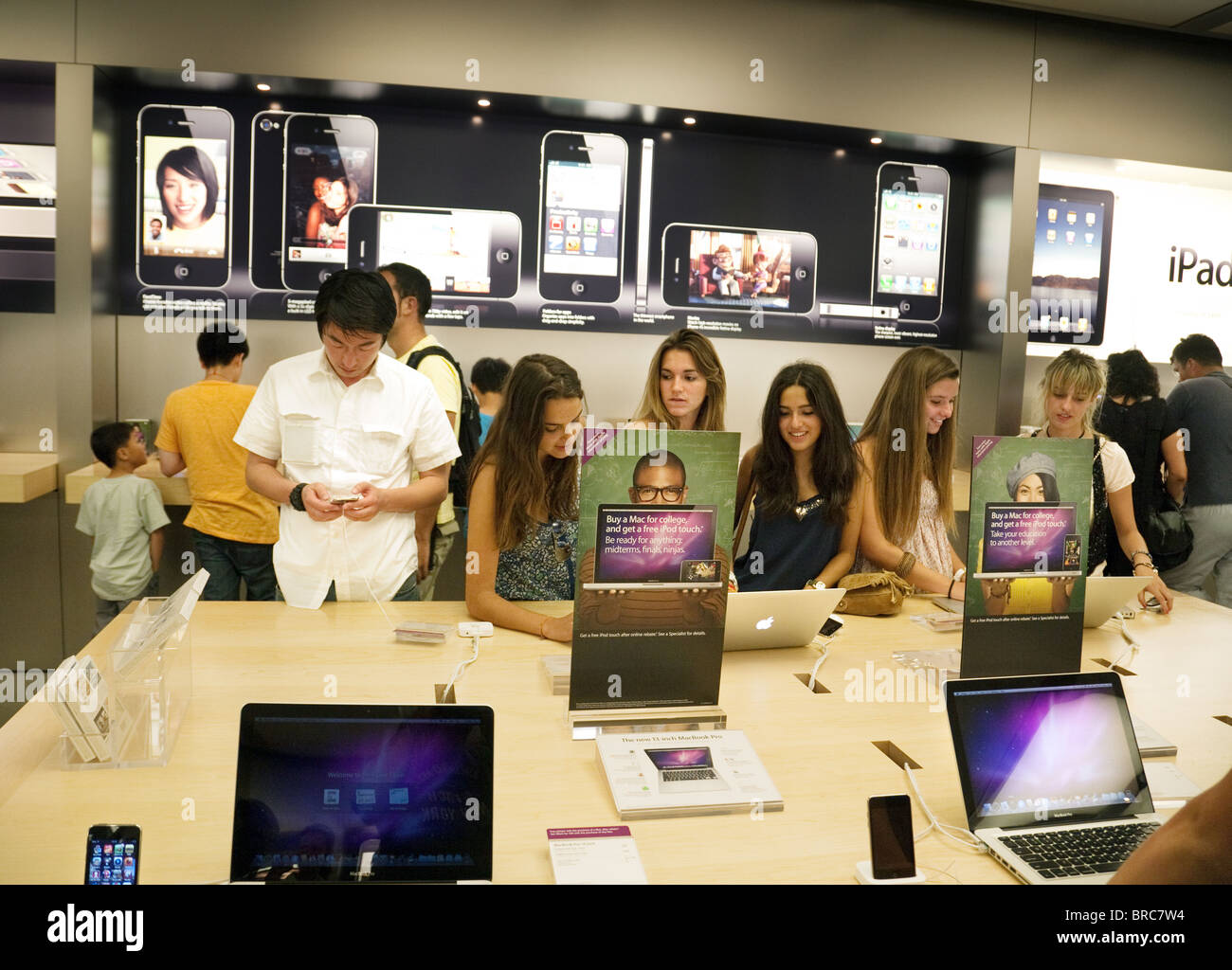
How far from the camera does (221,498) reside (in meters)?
3.68

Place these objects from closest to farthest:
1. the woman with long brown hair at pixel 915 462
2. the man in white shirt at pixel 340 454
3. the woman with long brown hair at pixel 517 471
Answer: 1. the woman with long brown hair at pixel 517 471
2. the man in white shirt at pixel 340 454
3. the woman with long brown hair at pixel 915 462

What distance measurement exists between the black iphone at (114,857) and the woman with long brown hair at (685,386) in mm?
2229

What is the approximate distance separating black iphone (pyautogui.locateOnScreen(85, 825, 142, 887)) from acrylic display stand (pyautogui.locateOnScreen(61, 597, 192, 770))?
44cm

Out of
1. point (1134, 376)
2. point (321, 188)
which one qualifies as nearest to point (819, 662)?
point (1134, 376)

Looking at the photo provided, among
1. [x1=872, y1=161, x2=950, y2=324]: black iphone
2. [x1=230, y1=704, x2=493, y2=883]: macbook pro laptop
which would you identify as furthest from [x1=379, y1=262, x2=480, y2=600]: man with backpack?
[x1=872, y1=161, x2=950, y2=324]: black iphone

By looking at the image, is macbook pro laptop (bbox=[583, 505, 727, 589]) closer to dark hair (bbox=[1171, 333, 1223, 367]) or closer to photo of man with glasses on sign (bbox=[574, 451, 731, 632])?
photo of man with glasses on sign (bbox=[574, 451, 731, 632])

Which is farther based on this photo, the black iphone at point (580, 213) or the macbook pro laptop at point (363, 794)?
the black iphone at point (580, 213)

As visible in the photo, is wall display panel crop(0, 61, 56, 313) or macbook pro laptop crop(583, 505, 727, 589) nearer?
macbook pro laptop crop(583, 505, 727, 589)

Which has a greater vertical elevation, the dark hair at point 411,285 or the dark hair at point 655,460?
the dark hair at point 411,285

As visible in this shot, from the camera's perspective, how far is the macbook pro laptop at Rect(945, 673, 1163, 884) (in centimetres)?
146

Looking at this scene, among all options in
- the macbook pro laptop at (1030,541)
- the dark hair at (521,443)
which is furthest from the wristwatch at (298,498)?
the macbook pro laptop at (1030,541)

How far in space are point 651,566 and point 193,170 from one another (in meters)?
3.68

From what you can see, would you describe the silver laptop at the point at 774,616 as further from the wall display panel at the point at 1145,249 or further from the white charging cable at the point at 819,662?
the wall display panel at the point at 1145,249

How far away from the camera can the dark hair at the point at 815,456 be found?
113 inches
